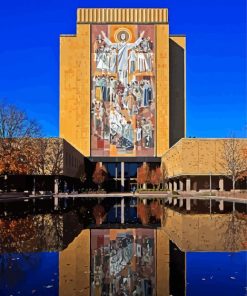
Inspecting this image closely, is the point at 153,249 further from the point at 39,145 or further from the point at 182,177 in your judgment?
the point at 182,177

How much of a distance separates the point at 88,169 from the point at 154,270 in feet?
312

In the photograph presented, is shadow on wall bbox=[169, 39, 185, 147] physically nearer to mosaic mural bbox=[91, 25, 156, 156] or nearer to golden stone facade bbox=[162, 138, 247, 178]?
mosaic mural bbox=[91, 25, 156, 156]

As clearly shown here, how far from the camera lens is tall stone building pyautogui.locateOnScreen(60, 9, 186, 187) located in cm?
10444

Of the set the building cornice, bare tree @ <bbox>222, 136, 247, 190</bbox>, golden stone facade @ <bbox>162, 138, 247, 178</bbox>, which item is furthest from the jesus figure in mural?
bare tree @ <bbox>222, 136, 247, 190</bbox>

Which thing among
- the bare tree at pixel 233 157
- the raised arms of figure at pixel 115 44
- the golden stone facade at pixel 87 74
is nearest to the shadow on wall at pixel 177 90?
the golden stone facade at pixel 87 74

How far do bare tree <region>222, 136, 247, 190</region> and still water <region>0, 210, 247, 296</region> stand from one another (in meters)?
56.6

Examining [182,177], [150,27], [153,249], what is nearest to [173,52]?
[150,27]

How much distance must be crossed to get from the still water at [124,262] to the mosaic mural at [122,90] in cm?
8461

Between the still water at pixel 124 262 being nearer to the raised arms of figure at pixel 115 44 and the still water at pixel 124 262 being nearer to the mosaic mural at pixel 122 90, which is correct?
the mosaic mural at pixel 122 90

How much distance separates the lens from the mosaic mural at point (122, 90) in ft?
342

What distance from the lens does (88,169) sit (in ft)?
347

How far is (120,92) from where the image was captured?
105500 mm

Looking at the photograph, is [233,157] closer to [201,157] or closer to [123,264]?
[201,157]

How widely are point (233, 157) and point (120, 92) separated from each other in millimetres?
38661
